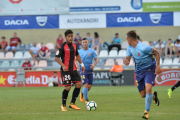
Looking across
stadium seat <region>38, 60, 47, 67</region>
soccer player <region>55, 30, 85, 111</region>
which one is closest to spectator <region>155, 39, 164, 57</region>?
stadium seat <region>38, 60, 47, 67</region>

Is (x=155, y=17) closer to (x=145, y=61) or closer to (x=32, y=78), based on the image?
(x=32, y=78)

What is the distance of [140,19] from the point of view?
71.7 feet

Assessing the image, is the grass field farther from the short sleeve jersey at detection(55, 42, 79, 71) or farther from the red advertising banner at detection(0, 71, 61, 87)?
the red advertising banner at detection(0, 71, 61, 87)

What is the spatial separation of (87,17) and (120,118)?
16.2 meters

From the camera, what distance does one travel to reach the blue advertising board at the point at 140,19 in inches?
856

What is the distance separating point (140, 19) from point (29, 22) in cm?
871

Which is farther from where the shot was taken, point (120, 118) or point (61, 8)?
point (61, 8)

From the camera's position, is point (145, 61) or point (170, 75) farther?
point (170, 75)

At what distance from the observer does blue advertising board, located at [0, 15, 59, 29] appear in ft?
73.1

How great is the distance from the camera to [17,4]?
21922 millimetres

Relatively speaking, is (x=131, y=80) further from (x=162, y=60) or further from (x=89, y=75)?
(x=89, y=75)

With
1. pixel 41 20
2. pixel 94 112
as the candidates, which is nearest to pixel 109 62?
pixel 41 20

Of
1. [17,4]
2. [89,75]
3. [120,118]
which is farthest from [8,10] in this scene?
[120,118]

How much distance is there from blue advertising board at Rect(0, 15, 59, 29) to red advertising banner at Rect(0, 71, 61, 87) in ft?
13.4
